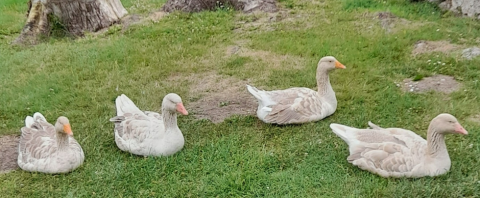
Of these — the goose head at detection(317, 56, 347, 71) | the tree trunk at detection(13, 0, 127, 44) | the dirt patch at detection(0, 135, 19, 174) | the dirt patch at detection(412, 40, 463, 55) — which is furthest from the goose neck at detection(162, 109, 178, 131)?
the tree trunk at detection(13, 0, 127, 44)

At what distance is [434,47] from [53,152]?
5921 mm

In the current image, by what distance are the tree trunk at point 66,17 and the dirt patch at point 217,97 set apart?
130 inches

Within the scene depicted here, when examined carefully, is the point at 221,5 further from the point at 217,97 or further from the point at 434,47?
the point at 434,47

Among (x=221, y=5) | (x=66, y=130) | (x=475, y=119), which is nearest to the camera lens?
(x=66, y=130)

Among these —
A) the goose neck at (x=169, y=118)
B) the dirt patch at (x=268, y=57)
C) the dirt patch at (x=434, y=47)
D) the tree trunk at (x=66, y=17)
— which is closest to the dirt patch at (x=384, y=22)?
the dirt patch at (x=434, y=47)

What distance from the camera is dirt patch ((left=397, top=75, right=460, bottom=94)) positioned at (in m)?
6.48

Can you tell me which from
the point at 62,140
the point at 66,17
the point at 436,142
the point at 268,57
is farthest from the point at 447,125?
the point at 66,17

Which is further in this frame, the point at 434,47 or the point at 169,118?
the point at 434,47

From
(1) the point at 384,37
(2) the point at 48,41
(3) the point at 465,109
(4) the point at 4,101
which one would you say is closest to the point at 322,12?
(1) the point at 384,37

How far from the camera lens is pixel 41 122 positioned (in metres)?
5.59

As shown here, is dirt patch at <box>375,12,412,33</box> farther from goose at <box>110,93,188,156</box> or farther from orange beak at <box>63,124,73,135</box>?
orange beak at <box>63,124,73,135</box>

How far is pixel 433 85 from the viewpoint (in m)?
6.61

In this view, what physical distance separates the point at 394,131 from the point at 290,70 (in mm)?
2762

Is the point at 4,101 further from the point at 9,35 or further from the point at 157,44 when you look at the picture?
the point at 9,35
